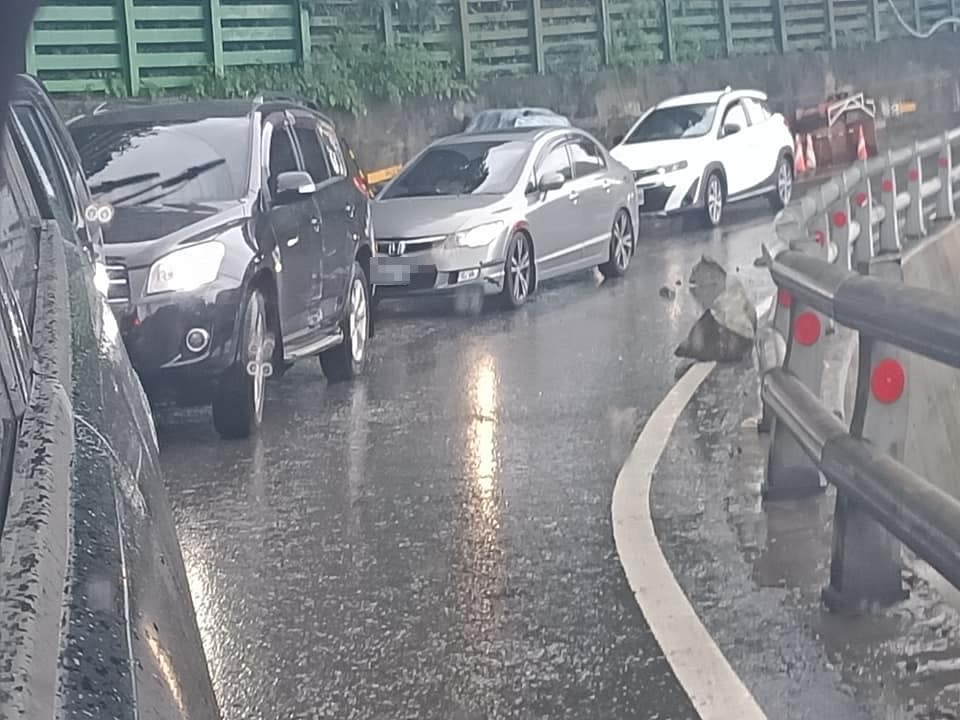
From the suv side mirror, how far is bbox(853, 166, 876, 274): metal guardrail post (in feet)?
17.9

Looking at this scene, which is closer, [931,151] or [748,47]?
[931,151]

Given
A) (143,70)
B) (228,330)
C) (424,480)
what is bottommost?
(424,480)

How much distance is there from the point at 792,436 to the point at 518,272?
992cm

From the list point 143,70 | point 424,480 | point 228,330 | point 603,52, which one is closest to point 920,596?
point 424,480

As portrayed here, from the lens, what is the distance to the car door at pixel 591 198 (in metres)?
18.6

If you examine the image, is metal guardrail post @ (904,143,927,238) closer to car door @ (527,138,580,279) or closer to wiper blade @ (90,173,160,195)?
car door @ (527,138,580,279)

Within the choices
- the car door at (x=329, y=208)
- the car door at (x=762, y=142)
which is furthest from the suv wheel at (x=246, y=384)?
the car door at (x=762, y=142)

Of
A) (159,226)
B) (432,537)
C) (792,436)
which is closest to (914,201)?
(159,226)

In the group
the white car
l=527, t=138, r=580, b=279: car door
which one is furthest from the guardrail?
the white car

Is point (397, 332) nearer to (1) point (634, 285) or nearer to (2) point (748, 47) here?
(1) point (634, 285)

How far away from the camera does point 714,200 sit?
24.6 meters

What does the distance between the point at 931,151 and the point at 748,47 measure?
25.9 meters

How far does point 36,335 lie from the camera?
11.5 feet

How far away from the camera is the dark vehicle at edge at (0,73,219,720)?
1.97 meters
